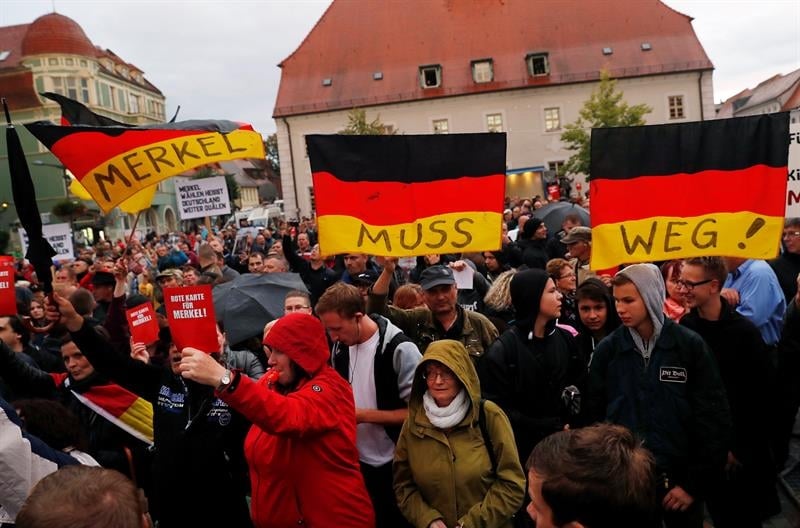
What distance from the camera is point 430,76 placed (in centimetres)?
4581

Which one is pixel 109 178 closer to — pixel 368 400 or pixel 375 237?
pixel 375 237

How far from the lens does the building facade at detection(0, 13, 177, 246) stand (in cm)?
5303

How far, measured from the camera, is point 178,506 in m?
3.64

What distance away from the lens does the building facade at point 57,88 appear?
5303 cm

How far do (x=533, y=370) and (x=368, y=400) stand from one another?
0.95 m

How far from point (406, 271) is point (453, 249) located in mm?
3517

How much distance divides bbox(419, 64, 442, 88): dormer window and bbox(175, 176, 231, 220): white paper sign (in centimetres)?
3720

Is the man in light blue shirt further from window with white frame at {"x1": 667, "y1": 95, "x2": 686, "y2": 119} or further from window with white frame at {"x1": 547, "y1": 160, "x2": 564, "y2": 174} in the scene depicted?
window with white frame at {"x1": 667, "y1": 95, "x2": 686, "y2": 119}

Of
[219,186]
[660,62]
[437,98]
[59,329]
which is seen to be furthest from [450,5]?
[59,329]

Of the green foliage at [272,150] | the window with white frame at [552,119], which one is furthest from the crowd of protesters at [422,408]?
the green foliage at [272,150]

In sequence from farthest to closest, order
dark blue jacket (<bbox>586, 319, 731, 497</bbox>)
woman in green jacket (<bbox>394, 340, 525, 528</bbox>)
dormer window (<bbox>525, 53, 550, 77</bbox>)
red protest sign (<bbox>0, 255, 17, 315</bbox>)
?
dormer window (<bbox>525, 53, 550, 77</bbox>) → red protest sign (<bbox>0, 255, 17, 315</bbox>) → dark blue jacket (<bbox>586, 319, 731, 497</bbox>) → woman in green jacket (<bbox>394, 340, 525, 528</bbox>)

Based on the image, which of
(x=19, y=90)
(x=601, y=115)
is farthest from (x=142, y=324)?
(x=19, y=90)

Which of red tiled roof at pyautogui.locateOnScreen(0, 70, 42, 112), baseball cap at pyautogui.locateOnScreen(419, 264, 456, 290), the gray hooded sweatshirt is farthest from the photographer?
red tiled roof at pyautogui.locateOnScreen(0, 70, 42, 112)

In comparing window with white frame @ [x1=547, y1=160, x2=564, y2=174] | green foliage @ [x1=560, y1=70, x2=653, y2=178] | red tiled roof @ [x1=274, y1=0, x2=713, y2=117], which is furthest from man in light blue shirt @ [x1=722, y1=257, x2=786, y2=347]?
window with white frame @ [x1=547, y1=160, x2=564, y2=174]
